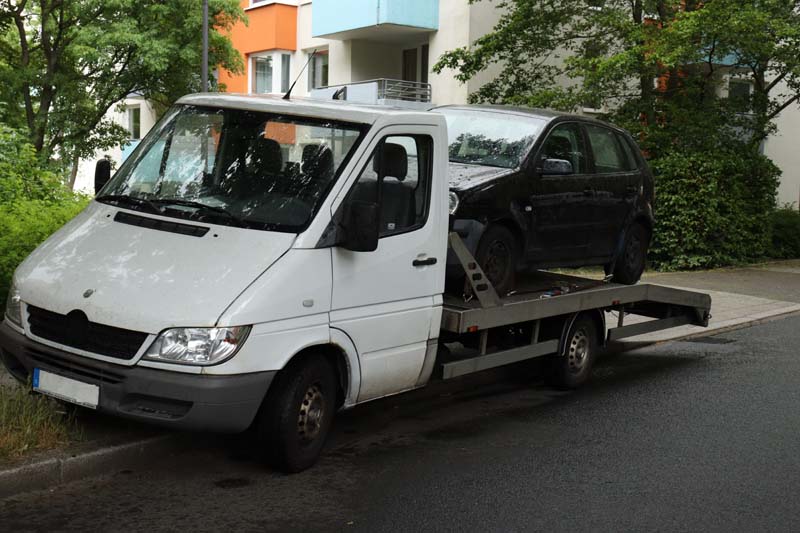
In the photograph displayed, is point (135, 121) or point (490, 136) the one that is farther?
A: point (135, 121)

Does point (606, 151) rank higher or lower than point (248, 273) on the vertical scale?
higher

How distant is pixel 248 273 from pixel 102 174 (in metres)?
2.01

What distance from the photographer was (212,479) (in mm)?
5852

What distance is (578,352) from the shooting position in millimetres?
8766

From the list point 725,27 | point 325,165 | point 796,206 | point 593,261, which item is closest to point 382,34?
point 725,27

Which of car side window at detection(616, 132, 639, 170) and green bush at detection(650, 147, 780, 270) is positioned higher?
car side window at detection(616, 132, 639, 170)

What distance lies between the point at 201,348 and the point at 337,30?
23.5m

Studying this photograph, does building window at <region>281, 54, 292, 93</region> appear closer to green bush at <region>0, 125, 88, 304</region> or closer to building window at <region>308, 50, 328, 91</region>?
building window at <region>308, 50, 328, 91</region>

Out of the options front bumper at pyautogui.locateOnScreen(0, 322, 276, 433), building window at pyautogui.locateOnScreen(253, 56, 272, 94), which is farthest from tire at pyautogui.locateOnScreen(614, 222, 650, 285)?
building window at pyautogui.locateOnScreen(253, 56, 272, 94)

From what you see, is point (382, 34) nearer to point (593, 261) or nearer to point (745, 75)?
point (745, 75)

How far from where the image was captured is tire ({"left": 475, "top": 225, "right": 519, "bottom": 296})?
7.80 meters

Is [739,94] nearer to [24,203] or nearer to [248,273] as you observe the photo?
[24,203]

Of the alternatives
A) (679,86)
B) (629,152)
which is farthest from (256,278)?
(679,86)

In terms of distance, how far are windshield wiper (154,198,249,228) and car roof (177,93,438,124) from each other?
0.76 meters
